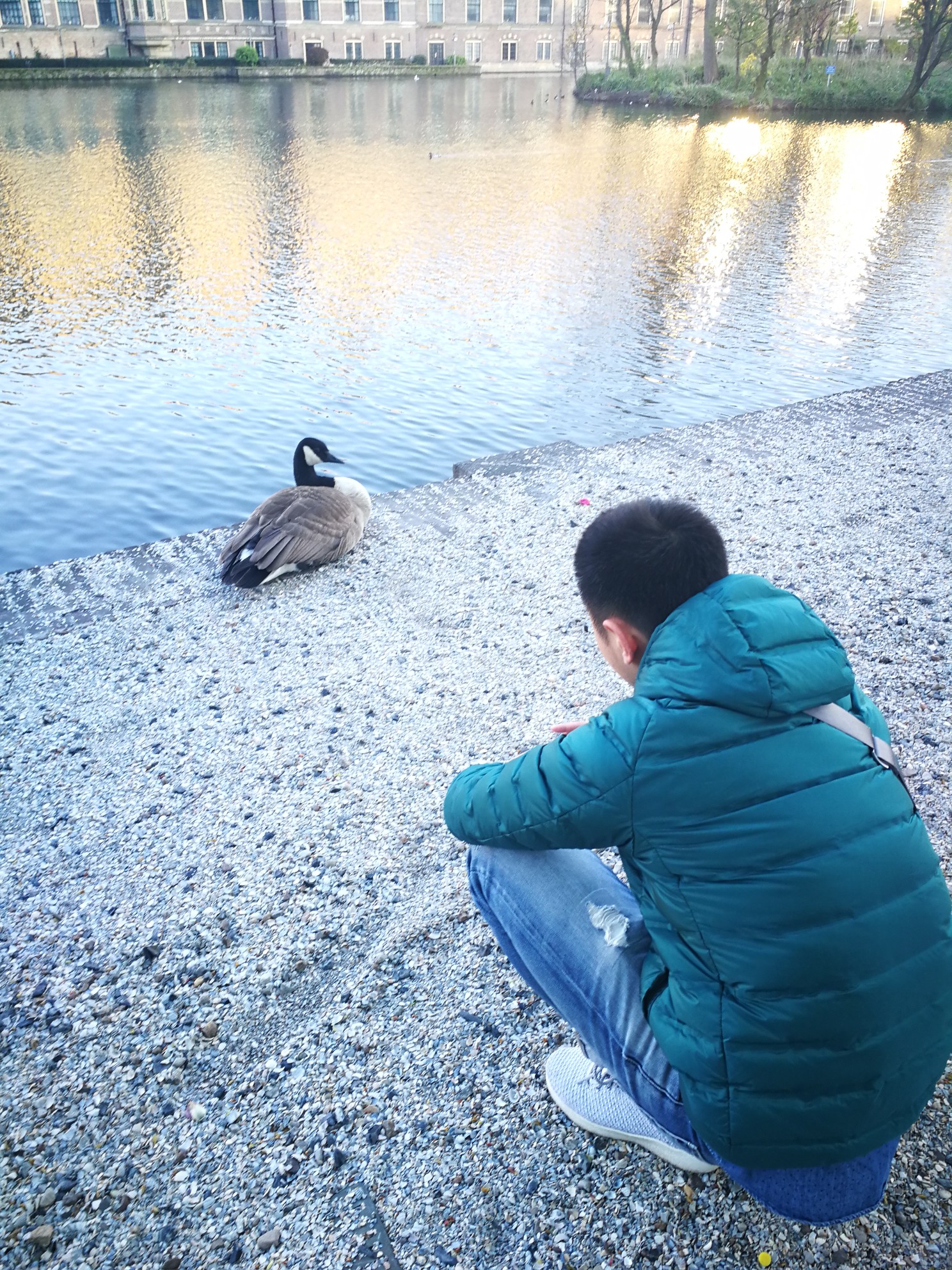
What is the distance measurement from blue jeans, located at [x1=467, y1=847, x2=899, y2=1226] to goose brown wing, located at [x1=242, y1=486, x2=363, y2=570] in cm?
378

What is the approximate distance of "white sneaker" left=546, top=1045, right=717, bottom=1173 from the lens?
2.27 m

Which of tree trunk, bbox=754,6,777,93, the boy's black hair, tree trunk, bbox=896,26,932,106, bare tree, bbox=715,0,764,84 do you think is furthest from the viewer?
bare tree, bbox=715,0,764,84

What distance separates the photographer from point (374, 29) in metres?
72.4

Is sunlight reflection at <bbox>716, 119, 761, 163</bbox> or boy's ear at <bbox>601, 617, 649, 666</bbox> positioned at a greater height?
Result: sunlight reflection at <bbox>716, 119, 761, 163</bbox>

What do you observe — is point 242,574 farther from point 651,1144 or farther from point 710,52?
point 710,52

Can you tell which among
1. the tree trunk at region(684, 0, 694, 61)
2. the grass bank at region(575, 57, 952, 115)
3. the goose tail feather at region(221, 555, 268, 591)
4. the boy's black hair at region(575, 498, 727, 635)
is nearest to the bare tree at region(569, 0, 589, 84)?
the tree trunk at region(684, 0, 694, 61)

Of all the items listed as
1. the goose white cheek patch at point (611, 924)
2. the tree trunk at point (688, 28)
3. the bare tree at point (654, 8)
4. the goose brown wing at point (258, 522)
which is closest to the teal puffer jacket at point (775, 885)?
the goose white cheek patch at point (611, 924)

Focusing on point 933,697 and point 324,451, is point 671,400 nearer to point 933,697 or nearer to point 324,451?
point 324,451

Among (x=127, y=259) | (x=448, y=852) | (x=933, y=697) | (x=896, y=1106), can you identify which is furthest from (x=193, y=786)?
(x=127, y=259)

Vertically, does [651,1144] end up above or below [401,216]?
below

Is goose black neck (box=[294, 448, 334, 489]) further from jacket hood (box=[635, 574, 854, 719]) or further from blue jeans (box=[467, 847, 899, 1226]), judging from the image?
jacket hood (box=[635, 574, 854, 719])

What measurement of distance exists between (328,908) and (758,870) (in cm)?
201

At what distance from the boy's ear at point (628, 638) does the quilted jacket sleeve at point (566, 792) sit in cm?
21

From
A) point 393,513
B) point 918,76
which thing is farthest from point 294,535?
point 918,76
